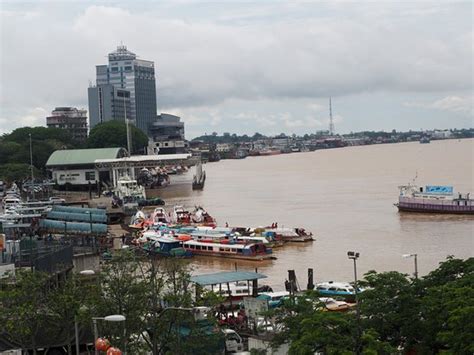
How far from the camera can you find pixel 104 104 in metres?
141

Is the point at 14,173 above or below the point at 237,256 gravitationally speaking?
above

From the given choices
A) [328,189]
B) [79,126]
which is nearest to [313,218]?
[328,189]

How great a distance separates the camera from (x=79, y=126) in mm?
119688

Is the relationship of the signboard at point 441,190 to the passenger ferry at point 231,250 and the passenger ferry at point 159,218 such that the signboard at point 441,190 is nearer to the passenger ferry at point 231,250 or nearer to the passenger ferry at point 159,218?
the passenger ferry at point 159,218

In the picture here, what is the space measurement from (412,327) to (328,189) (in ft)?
164

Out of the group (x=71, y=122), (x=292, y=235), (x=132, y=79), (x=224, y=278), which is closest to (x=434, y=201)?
(x=292, y=235)

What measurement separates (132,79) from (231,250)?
131 m

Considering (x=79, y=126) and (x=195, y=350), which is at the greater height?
(x=79, y=126)

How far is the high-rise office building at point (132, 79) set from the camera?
159 meters

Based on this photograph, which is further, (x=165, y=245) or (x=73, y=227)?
(x=165, y=245)

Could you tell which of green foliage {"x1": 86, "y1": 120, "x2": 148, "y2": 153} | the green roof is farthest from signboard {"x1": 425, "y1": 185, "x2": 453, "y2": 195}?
green foliage {"x1": 86, "y1": 120, "x2": 148, "y2": 153}

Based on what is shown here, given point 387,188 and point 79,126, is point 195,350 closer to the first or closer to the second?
point 387,188

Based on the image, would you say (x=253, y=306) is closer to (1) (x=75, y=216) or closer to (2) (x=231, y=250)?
(2) (x=231, y=250)

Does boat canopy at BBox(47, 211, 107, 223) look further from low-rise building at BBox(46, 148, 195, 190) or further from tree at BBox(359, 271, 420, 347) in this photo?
low-rise building at BBox(46, 148, 195, 190)
